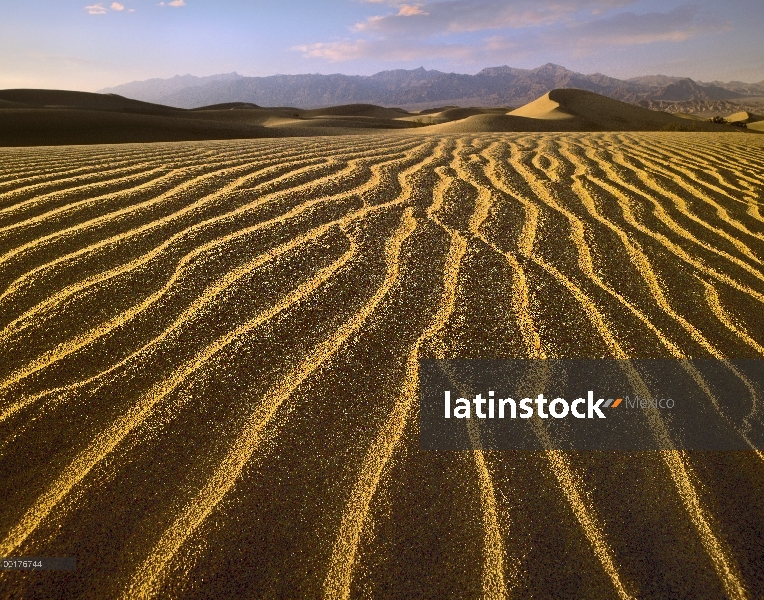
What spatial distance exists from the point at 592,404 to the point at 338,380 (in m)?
0.90

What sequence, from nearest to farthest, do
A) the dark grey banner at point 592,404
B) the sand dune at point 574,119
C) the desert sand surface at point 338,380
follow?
the desert sand surface at point 338,380 < the dark grey banner at point 592,404 < the sand dune at point 574,119

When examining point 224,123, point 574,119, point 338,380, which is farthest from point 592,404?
point 574,119

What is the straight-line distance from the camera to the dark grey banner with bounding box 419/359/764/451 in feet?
5.13

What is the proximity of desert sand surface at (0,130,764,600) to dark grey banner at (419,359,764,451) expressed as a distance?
6 cm

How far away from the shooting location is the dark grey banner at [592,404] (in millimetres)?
1564

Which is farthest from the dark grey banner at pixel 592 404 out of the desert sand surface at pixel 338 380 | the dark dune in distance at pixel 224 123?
the dark dune in distance at pixel 224 123

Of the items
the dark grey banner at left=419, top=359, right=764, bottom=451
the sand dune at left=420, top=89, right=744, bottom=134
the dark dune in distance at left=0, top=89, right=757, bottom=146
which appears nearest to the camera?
the dark grey banner at left=419, top=359, right=764, bottom=451

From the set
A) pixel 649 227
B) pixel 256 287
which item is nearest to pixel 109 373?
pixel 256 287

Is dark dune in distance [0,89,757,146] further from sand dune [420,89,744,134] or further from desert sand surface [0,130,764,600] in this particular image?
desert sand surface [0,130,764,600]

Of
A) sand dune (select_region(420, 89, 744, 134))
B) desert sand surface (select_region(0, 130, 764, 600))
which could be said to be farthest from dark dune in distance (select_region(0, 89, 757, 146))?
desert sand surface (select_region(0, 130, 764, 600))

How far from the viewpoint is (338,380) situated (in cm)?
174

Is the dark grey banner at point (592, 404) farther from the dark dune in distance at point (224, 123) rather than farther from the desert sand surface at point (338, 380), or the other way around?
the dark dune in distance at point (224, 123)

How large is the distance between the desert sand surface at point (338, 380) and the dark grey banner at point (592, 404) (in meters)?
0.06

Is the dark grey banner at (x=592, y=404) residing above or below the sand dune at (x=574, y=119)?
below
